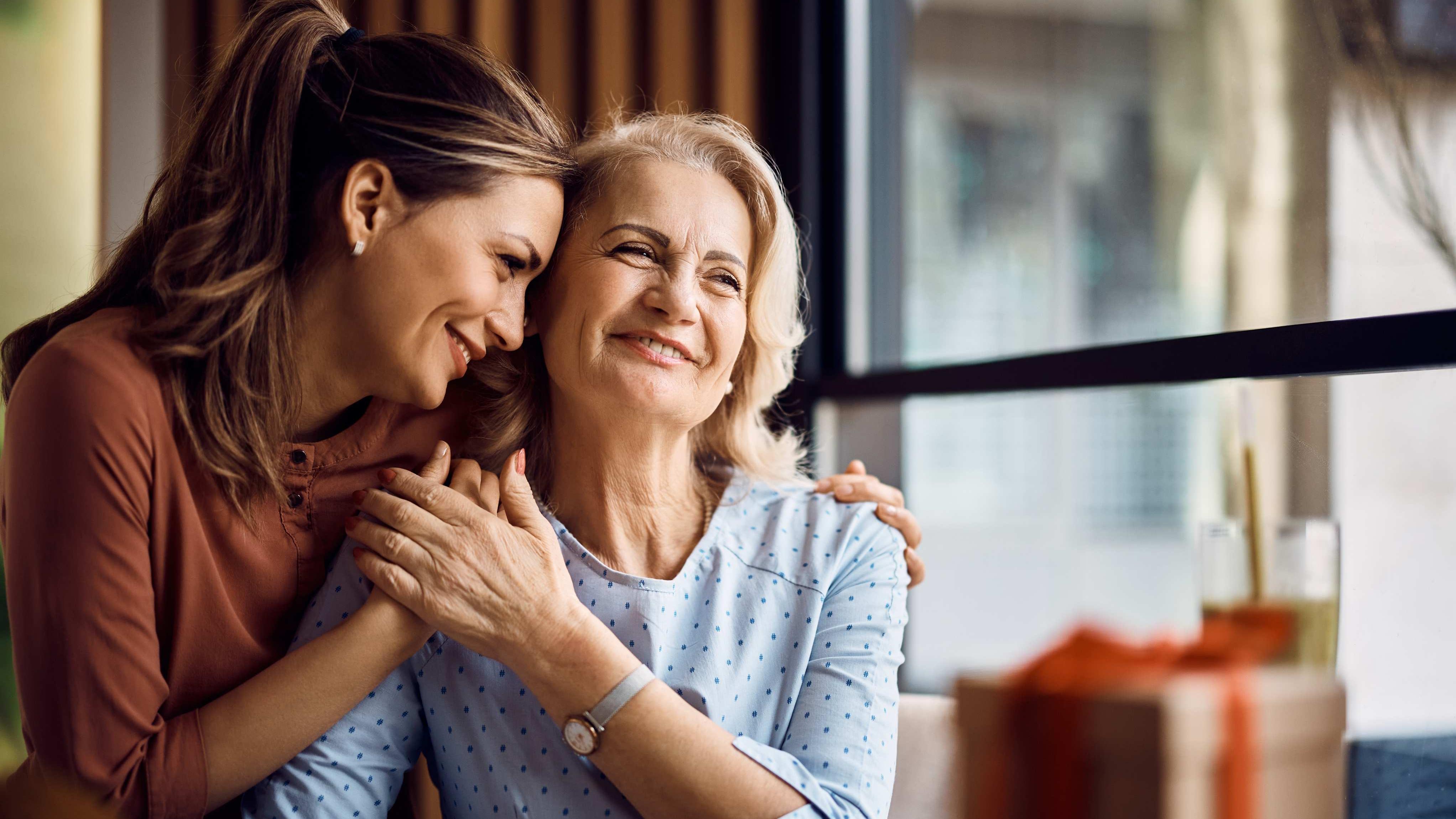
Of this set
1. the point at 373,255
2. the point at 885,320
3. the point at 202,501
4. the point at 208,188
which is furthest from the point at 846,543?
the point at 885,320

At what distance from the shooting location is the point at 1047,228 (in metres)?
5.57

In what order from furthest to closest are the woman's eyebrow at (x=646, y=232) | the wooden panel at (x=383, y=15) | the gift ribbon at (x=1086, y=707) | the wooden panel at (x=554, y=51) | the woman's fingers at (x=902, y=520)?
1. the wooden panel at (x=554, y=51)
2. the wooden panel at (x=383, y=15)
3. the woman's fingers at (x=902, y=520)
4. the woman's eyebrow at (x=646, y=232)
5. the gift ribbon at (x=1086, y=707)

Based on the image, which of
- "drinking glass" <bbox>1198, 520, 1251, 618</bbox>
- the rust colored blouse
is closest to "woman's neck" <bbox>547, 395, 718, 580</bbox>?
the rust colored blouse

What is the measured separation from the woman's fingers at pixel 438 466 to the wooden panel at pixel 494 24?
4.85ft

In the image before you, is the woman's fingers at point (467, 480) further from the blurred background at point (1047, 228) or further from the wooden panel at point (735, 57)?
the wooden panel at point (735, 57)

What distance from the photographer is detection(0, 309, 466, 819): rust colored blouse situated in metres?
1.20

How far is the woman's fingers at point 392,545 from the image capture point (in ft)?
4.29

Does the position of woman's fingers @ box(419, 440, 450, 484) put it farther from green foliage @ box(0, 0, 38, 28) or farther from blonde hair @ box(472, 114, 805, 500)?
green foliage @ box(0, 0, 38, 28)

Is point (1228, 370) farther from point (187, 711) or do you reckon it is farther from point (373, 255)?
point (187, 711)

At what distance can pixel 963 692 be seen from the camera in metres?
1.61

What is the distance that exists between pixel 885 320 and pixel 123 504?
2.03 metres

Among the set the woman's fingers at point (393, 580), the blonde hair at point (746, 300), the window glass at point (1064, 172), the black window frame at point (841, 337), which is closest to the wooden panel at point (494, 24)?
the black window frame at point (841, 337)

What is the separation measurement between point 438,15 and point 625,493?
1637 mm

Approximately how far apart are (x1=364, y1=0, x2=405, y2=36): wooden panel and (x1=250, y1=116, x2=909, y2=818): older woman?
4.19 ft
